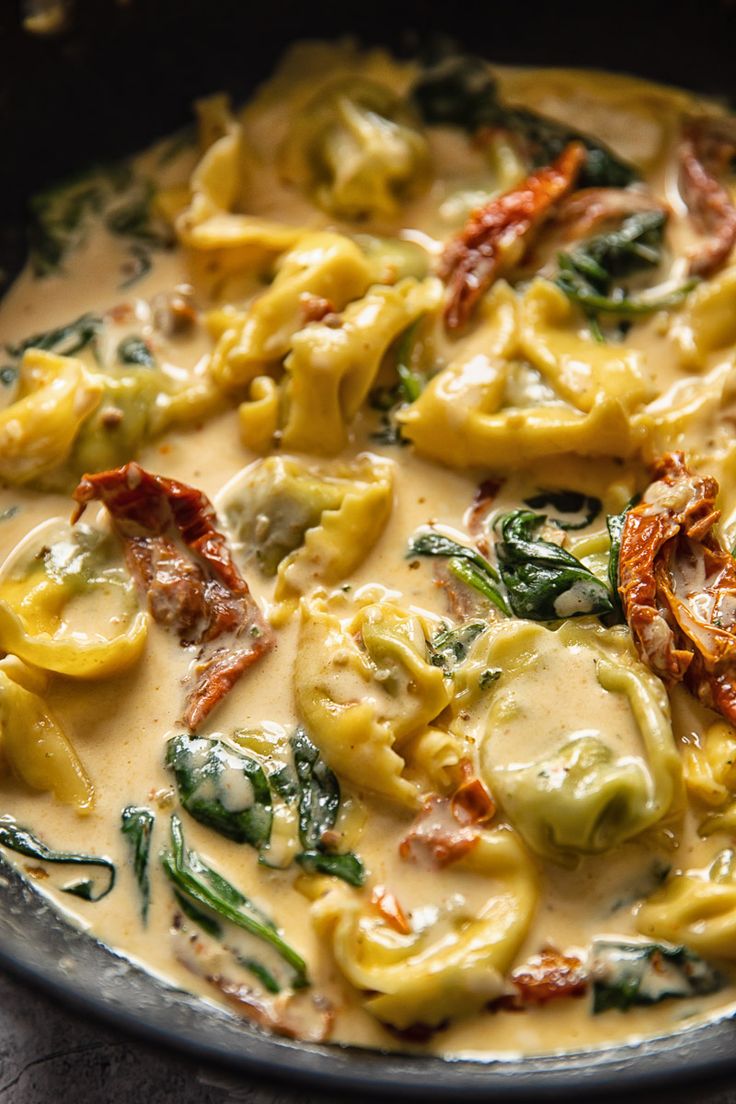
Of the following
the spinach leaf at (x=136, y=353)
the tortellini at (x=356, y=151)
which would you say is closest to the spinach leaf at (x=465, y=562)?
the spinach leaf at (x=136, y=353)

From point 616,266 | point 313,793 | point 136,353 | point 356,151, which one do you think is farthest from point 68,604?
point 616,266

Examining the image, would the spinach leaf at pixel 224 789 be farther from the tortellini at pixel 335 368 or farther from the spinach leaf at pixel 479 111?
the spinach leaf at pixel 479 111

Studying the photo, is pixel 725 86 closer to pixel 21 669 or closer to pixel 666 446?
pixel 666 446

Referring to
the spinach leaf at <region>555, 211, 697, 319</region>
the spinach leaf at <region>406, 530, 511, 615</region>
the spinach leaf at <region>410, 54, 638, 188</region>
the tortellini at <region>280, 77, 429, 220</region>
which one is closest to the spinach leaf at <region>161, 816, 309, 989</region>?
the spinach leaf at <region>406, 530, 511, 615</region>

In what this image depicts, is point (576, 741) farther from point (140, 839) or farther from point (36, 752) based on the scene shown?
point (36, 752)

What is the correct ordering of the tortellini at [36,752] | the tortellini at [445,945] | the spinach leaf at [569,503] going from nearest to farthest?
the tortellini at [445,945] < the tortellini at [36,752] < the spinach leaf at [569,503]

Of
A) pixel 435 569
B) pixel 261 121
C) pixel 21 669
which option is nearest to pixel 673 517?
pixel 435 569
